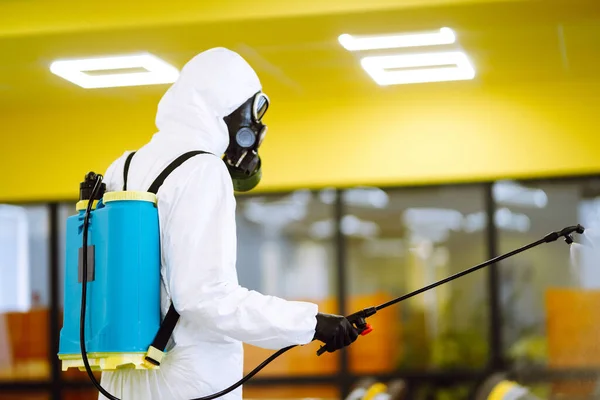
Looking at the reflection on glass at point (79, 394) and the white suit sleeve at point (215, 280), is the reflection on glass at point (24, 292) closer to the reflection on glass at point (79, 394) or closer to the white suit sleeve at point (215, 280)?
the reflection on glass at point (79, 394)

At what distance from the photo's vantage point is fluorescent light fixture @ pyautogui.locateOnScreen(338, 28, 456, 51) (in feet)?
13.4

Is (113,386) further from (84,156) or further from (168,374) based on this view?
(84,156)

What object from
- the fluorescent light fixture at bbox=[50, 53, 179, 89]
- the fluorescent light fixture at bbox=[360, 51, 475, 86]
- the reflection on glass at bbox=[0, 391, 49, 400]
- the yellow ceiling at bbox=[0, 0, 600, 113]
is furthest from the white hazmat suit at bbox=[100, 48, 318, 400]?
the reflection on glass at bbox=[0, 391, 49, 400]

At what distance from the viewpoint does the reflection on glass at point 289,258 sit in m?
5.35

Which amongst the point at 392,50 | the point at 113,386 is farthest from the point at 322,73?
→ the point at 113,386

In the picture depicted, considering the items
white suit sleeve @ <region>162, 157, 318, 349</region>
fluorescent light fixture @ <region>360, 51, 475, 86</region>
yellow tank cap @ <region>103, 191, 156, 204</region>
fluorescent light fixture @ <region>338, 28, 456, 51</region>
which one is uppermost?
fluorescent light fixture @ <region>338, 28, 456, 51</region>

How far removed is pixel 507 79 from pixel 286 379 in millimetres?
2002

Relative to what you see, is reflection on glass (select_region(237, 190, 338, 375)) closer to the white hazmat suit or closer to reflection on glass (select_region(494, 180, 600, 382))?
reflection on glass (select_region(494, 180, 600, 382))

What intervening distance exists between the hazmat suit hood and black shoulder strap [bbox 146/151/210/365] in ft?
0.36

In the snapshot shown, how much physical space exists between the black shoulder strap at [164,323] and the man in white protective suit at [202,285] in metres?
0.02

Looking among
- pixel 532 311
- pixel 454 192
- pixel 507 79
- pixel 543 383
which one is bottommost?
pixel 543 383

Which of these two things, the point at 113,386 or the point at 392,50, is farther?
the point at 392,50

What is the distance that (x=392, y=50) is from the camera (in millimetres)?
4320

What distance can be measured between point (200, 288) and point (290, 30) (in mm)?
2086
